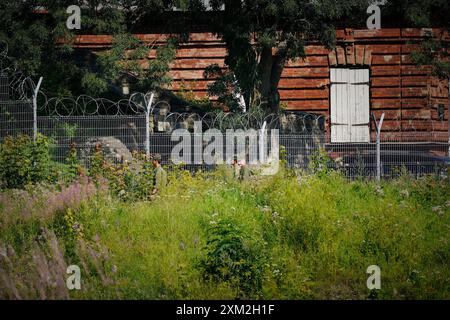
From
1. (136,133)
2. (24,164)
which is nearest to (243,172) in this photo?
(136,133)

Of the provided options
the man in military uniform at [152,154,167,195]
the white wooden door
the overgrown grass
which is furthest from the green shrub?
the white wooden door

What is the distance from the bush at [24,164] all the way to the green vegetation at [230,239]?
0.92 metres

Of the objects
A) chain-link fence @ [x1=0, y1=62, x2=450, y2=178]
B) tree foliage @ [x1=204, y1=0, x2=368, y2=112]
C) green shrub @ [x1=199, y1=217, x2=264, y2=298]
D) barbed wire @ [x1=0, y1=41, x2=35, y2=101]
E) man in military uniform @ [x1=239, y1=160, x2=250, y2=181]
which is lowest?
green shrub @ [x1=199, y1=217, x2=264, y2=298]

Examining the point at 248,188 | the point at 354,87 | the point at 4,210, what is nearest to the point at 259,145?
the point at 248,188

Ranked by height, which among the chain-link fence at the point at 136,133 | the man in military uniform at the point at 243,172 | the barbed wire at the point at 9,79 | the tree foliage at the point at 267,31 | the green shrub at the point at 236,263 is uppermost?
the tree foliage at the point at 267,31

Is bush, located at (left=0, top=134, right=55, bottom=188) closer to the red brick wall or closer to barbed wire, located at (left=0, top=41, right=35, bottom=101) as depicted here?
barbed wire, located at (left=0, top=41, right=35, bottom=101)

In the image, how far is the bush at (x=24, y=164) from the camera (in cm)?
1348

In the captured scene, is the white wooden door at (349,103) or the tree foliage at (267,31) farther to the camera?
the white wooden door at (349,103)

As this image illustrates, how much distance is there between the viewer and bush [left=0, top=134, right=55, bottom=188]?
1348 centimetres

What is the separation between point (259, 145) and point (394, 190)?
12.4ft

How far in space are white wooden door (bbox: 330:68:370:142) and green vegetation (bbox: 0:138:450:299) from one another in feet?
37.1

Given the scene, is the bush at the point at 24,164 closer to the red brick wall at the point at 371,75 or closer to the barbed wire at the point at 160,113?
the barbed wire at the point at 160,113

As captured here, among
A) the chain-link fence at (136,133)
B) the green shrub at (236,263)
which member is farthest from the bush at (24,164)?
the green shrub at (236,263)

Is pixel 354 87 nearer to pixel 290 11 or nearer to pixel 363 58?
pixel 363 58
